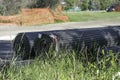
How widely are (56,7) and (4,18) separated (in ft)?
26.7

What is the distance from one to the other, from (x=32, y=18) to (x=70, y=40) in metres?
22.8

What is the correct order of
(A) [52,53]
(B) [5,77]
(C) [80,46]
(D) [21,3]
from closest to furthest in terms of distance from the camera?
1. (B) [5,77]
2. (A) [52,53]
3. (C) [80,46]
4. (D) [21,3]

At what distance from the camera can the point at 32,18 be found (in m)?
30.7

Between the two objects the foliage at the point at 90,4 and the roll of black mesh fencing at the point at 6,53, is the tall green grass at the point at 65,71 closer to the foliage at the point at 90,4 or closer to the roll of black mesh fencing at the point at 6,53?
the roll of black mesh fencing at the point at 6,53

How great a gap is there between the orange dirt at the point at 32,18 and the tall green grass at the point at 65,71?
23974 millimetres

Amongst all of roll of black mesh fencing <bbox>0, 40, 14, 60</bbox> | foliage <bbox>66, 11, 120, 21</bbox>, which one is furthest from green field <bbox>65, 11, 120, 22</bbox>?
roll of black mesh fencing <bbox>0, 40, 14, 60</bbox>

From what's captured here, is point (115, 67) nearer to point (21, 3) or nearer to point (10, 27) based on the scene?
point (10, 27)

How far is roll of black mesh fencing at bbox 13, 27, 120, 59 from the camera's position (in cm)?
790

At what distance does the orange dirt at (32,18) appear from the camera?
29.7 metres

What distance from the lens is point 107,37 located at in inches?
334

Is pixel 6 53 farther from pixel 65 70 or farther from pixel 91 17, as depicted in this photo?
pixel 91 17

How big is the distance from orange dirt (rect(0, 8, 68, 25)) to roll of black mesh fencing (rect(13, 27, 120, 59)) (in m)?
20.8

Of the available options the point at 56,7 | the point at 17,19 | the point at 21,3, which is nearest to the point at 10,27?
the point at 17,19

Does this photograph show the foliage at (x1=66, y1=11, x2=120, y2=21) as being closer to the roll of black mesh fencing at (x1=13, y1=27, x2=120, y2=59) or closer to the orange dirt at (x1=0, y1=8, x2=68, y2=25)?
the orange dirt at (x1=0, y1=8, x2=68, y2=25)
